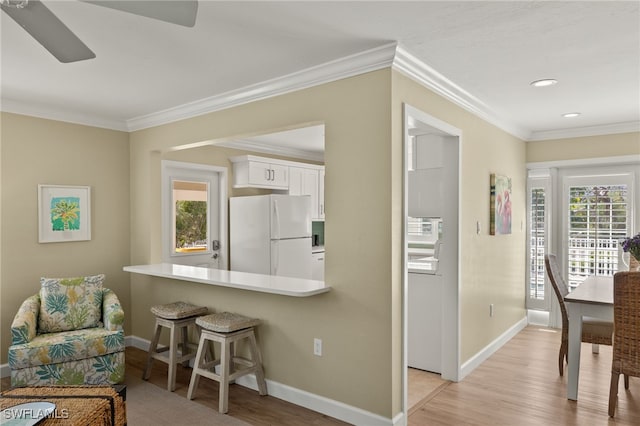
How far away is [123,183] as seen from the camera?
4406 millimetres

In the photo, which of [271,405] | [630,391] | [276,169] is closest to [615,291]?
[630,391]

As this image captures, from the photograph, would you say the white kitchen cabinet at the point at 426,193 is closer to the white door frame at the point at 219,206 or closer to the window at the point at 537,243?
the window at the point at 537,243

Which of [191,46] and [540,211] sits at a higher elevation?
[191,46]

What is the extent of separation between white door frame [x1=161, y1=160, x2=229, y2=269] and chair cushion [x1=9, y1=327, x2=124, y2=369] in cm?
130

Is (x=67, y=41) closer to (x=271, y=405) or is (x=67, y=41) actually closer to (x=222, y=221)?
(x=271, y=405)

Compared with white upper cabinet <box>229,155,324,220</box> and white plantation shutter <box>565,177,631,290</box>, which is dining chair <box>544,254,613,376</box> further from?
white upper cabinet <box>229,155,324,220</box>

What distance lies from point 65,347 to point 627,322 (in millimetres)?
3796

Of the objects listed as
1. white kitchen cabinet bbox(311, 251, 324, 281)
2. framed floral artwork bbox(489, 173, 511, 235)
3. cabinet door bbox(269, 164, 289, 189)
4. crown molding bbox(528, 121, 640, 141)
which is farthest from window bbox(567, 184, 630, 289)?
cabinet door bbox(269, 164, 289, 189)

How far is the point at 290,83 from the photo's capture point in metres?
2.98

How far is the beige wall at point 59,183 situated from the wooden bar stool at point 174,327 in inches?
42.1

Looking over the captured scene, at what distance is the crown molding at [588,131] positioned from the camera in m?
4.49

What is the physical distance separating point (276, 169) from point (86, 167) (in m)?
2.21

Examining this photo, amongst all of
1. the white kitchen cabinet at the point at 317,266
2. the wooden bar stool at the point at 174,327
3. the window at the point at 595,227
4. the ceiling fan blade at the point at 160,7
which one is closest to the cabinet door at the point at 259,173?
the white kitchen cabinet at the point at 317,266

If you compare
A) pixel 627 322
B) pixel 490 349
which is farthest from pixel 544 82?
pixel 490 349
